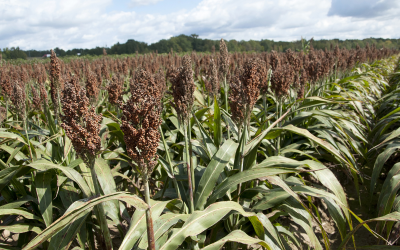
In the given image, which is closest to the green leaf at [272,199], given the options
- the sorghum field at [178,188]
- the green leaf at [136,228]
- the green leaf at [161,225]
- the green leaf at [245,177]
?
the sorghum field at [178,188]

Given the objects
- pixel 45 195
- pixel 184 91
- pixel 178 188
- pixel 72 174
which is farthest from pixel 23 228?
pixel 184 91

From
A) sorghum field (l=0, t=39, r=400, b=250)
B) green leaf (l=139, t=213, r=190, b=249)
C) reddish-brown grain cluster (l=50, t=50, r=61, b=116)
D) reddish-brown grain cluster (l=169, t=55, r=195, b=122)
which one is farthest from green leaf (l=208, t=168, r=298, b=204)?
reddish-brown grain cluster (l=50, t=50, r=61, b=116)

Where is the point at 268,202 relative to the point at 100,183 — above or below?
below

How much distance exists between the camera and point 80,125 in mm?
1718

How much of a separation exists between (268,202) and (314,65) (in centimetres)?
366

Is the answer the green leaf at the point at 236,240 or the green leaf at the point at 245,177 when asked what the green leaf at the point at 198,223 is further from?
the green leaf at the point at 245,177

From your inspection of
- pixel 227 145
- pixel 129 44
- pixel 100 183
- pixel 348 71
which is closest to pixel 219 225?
pixel 227 145

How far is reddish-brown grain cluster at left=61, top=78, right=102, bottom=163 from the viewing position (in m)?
1.68

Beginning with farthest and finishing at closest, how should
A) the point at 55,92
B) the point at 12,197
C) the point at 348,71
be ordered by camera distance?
the point at 348,71 → the point at 55,92 → the point at 12,197

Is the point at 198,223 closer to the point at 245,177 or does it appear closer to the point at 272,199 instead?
the point at 245,177

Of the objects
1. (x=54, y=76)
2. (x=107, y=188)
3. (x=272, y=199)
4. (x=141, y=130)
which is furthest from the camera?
(x=54, y=76)

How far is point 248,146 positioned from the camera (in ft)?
8.11

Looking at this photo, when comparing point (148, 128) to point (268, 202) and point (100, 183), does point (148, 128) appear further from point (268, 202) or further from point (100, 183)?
point (268, 202)

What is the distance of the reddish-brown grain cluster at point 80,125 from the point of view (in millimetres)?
1678
